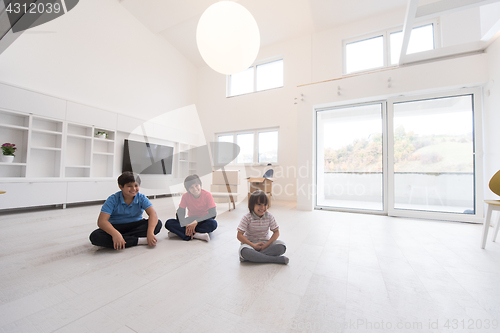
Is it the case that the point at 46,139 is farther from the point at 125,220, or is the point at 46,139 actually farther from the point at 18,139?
the point at 125,220

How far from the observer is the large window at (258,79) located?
242 inches

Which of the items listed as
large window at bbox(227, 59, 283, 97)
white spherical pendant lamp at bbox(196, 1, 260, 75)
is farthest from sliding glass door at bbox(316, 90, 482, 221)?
large window at bbox(227, 59, 283, 97)

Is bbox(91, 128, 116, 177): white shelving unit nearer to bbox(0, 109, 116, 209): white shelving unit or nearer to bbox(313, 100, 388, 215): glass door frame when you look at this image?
bbox(0, 109, 116, 209): white shelving unit

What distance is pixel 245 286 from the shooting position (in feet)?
4.08

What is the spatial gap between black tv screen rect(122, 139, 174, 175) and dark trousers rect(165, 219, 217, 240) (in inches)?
137

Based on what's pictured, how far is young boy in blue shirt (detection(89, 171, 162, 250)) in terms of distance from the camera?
1.78m

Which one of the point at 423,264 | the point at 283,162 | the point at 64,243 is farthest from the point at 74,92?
the point at 423,264

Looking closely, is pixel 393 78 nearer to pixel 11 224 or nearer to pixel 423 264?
pixel 423 264

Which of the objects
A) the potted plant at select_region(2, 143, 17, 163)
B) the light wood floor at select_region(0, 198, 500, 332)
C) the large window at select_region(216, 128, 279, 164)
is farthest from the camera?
the large window at select_region(216, 128, 279, 164)

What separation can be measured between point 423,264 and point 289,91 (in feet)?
16.7

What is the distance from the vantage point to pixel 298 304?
41.9 inches

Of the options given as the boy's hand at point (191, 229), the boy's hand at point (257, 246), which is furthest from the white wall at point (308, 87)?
the boy's hand at point (257, 246)

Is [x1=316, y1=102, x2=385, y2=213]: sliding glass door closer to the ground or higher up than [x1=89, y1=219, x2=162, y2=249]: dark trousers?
higher up

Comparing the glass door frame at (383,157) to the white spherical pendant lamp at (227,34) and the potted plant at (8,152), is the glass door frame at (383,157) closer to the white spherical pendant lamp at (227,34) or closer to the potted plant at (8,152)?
the white spherical pendant lamp at (227,34)
